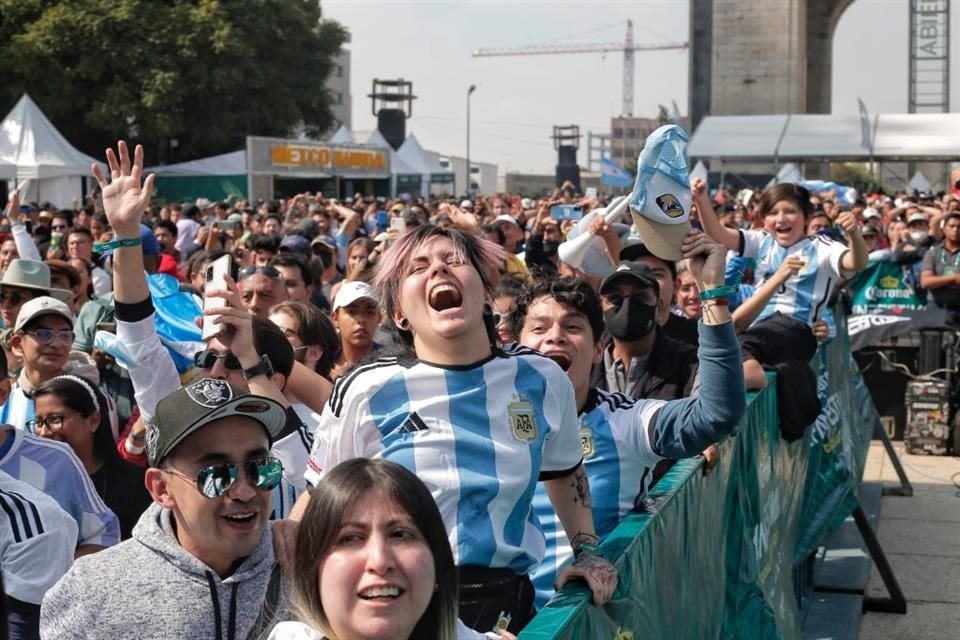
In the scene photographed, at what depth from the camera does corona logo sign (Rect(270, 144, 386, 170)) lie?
3397 cm

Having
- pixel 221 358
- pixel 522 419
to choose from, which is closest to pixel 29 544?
pixel 221 358

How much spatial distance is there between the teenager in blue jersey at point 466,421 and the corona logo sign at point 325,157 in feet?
100

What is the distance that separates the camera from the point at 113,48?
4566 cm

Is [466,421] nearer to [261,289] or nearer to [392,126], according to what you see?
[261,289]

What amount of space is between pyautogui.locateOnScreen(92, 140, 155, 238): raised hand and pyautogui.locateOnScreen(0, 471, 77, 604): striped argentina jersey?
103 centimetres

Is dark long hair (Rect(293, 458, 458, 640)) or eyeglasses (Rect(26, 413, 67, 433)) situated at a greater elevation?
dark long hair (Rect(293, 458, 458, 640))

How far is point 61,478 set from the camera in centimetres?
424

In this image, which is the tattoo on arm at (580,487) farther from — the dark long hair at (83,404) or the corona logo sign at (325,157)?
the corona logo sign at (325,157)

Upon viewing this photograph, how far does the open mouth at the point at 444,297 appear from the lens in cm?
343

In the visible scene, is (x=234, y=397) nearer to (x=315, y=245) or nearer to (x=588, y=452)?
(x=588, y=452)

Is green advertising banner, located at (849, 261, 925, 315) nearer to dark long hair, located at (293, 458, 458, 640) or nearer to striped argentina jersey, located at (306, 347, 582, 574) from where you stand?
striped argentina jersey, located at (306, 347, 582, 574)

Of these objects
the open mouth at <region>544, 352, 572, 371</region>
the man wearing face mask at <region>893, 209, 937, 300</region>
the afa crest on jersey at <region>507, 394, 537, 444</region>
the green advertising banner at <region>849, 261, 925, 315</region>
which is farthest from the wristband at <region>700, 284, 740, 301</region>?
the green advertising banner at <region>849, 261, 925, 315</region>

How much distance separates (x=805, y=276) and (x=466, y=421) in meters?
4.61

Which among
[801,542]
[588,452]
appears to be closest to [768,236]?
[801,542]
